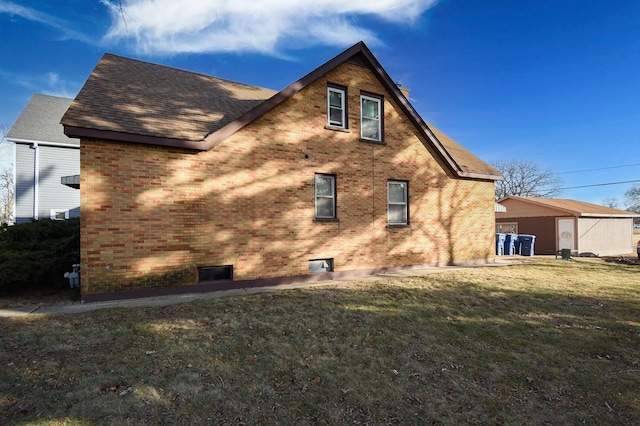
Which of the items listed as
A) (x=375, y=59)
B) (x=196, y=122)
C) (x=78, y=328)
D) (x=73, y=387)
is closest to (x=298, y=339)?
(x=73, y=387)

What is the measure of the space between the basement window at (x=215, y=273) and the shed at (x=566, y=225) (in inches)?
907

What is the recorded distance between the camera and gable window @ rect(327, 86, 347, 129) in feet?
35.7

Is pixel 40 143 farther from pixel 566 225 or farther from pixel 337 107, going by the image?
pixel 566 225

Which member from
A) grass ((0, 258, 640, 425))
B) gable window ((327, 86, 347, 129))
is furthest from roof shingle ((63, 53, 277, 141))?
grass ((0, 258, 640, 425))

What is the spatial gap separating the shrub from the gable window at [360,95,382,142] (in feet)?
30.1

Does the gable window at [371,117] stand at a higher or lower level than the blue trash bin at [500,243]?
higher

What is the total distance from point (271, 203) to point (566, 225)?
22411 millimetres

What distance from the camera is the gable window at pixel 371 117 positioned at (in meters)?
11.4

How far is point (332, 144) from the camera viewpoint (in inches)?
417

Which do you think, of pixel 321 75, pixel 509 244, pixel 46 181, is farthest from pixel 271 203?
pixel 509 244

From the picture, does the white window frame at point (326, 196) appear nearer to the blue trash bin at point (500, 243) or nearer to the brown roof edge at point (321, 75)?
the brown roof edge at point (321, 75)

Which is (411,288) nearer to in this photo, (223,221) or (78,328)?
(223,221)

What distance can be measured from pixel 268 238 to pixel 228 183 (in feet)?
6.14

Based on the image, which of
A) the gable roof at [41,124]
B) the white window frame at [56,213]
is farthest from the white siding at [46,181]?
the gable roof at [41,124]
